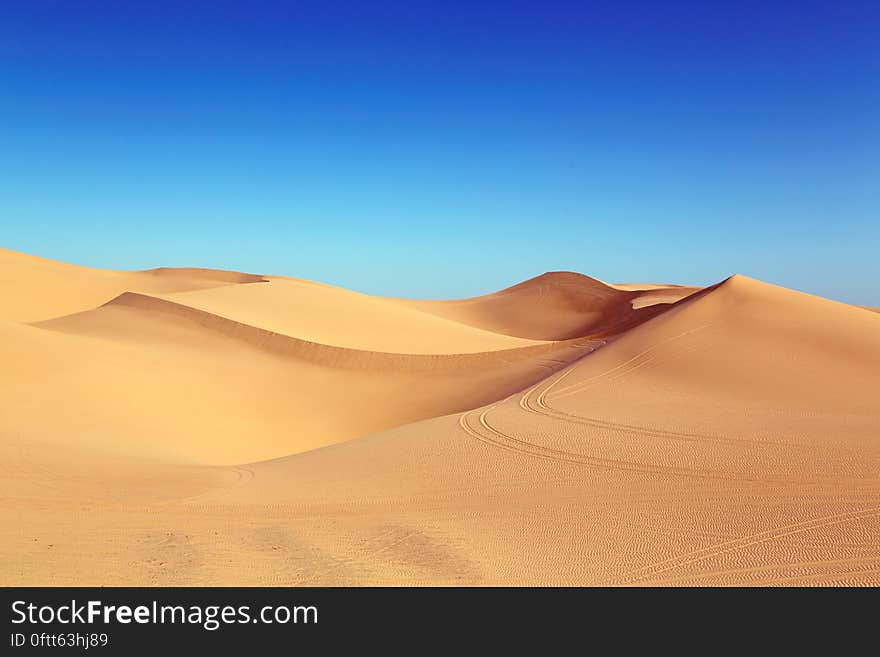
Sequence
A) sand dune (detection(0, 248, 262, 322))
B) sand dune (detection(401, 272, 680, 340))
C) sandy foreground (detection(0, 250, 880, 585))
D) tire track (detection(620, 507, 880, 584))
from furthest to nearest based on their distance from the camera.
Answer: sand dune (detection(401, 272, 680, 340)), sand dune (detection(0, 248, 262, 322)), sandy foreground (detection(0, 250, 880, 585)), tire track (detection(620, 507, 880, 584))

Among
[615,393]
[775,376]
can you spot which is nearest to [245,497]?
[615,393]

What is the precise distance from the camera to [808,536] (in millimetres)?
6199

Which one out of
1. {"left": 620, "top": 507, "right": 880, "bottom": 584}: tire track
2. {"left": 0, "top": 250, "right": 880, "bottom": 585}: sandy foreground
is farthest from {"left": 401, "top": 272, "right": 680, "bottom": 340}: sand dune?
{"left": 620, "top": 507, "right": 880, "bottom": 584}: tire track

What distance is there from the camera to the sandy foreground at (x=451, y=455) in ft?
20.0

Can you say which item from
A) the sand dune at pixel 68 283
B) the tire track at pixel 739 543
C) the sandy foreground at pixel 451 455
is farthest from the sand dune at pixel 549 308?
the tire track at pixel 739 543

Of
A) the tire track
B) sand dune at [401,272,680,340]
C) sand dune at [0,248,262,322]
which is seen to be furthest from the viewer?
sand dune at [401,272,680,340]

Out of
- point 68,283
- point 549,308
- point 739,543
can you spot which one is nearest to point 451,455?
point 739,543

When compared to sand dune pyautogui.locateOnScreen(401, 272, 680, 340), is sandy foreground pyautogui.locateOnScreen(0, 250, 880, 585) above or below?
below

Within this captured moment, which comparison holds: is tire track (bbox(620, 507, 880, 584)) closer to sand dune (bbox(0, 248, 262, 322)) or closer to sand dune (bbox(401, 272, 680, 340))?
sand dune (bbox(401, 272, 680, 340))

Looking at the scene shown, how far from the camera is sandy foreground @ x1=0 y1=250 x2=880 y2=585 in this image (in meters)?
6.10

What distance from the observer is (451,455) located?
10289 millimetres

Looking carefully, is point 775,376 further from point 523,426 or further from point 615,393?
point 523,426
